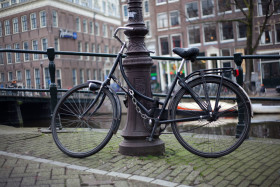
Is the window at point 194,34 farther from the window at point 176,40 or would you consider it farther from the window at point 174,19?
the window at point 174,19

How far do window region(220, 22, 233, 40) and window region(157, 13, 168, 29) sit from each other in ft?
20.7

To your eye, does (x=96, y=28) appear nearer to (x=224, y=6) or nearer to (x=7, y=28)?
(x=224, y=6)

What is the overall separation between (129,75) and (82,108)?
61 centimetres

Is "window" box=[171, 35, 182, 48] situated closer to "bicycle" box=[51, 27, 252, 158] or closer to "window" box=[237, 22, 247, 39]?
"window" box=[237, 22, 247, 39]

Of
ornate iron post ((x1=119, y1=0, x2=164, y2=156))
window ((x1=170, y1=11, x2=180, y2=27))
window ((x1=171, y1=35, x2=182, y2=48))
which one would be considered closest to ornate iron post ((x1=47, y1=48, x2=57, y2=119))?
ornate iron post ((x1=119, y1=0, x2=164, y2=156))

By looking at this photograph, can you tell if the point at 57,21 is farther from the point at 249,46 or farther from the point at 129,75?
the point at 129,75

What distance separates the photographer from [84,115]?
323 centimetres

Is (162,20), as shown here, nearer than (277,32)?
No

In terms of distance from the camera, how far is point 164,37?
3209 cm

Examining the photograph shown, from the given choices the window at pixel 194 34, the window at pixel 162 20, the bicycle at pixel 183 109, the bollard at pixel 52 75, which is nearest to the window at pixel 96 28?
the window at pixel 162 20

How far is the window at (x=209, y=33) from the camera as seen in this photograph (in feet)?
93.0

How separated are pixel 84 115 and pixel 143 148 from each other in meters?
0.72

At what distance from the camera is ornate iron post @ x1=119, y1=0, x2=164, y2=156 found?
10.1ft

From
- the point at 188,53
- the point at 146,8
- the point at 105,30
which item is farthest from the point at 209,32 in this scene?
the point at 188,53
